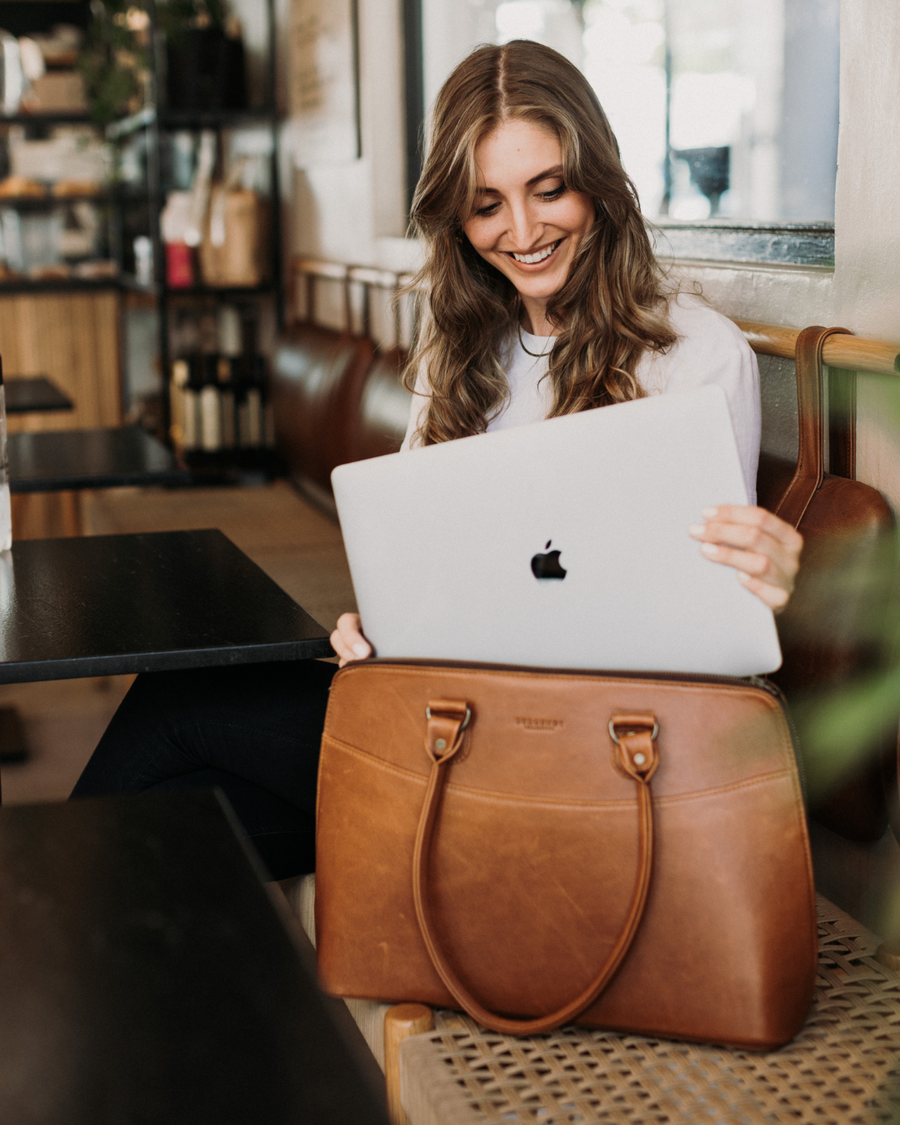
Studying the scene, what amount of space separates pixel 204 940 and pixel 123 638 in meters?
0.61

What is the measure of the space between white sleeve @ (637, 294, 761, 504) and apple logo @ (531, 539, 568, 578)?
1.06 feet

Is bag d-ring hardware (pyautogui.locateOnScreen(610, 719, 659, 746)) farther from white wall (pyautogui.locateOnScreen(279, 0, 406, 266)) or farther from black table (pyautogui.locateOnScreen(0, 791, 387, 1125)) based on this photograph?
white wall (pyautogui.locateOnScreen(279, 0, 406, 266))

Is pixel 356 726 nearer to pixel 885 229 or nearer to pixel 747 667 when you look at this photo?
pixel 747 667

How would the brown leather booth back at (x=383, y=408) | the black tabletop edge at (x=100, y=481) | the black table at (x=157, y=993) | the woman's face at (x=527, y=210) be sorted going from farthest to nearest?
1. the brown leather booth back at (x=383, y=408)
2. the black tabletop edge at (x=100, y=481)
3. the woman's face at (x=527, y=210)
4. the black table at (x=157, y=993)

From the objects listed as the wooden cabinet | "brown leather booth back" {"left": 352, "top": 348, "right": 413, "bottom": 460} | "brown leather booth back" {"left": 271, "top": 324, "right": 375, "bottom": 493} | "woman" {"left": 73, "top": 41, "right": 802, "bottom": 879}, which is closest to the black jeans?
"woman" {"left": 73, "top": 41, "right": 802, "bottom": 879}

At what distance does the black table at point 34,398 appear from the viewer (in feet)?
9.39

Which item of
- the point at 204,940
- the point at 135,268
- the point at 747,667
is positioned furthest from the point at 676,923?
the point at 135,268

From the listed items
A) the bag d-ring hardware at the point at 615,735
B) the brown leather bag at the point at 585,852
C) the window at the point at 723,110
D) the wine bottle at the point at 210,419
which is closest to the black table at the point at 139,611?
the brown leather bag at the point at 585,852

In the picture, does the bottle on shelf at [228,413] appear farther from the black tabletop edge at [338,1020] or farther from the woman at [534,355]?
the black tabletop edge at [338,1020]

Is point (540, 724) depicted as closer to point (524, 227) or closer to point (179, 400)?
point (524, 227)

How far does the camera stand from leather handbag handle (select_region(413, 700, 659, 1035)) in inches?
34.3

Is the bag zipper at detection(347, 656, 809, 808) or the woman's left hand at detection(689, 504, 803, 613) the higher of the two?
the woman's left hand at detection(689, 504, 803, 613)

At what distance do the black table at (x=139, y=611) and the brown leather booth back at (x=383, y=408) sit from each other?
821 mm

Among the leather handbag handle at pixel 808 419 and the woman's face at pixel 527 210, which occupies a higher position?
the woman's face at pixel 527 210
